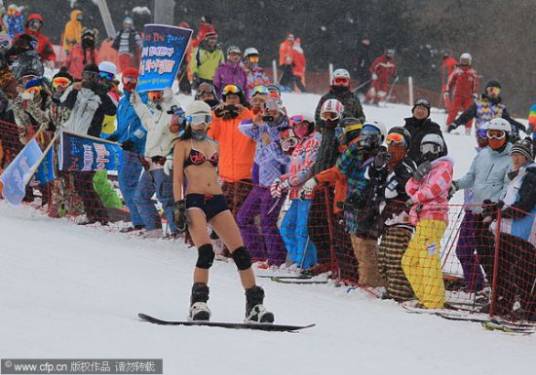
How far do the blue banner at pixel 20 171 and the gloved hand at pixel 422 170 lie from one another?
5.40 m

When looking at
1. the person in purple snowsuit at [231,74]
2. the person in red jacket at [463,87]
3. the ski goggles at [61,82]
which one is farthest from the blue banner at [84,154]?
the person in red jacket at [463,87]

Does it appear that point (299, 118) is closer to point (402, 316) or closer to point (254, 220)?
point (254, 220)

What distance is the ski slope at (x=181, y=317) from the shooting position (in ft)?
25.0

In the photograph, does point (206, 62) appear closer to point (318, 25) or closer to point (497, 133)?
point (497, 133)

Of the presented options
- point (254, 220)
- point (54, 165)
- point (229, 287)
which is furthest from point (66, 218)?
point (229, 287)

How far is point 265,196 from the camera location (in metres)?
12.7

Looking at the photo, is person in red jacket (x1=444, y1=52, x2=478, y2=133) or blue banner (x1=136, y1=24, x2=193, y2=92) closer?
blue banner (x1=136, y1=24, x2=193, y2=92)

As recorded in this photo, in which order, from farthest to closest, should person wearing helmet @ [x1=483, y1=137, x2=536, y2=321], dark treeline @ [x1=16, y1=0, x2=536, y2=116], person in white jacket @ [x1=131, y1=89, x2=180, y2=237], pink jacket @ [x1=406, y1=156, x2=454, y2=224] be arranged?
dark treeline @ [x1=16, y1=0, x2=536, y2=116], person in white jacket @ [x1=131, y1=89, x2=180, y2=237], pink jacket @ [x1=406, y1=156, x2=454, y2=224], person wearing helmet @ [x1=483, y1=137, x2=536, y2=321]

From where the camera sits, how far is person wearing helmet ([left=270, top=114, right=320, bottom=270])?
1223 cm

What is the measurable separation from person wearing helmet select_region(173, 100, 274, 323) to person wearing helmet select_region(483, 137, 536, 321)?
8.30 ft

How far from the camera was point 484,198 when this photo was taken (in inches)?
444

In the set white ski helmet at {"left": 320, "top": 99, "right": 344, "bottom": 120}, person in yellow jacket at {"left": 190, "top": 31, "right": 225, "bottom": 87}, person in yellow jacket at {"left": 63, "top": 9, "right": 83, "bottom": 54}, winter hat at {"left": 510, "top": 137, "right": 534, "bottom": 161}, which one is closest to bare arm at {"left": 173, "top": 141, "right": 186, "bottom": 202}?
white ski helmet at {"left": 320, "top": 99, "right": 344, "bottom": 120}

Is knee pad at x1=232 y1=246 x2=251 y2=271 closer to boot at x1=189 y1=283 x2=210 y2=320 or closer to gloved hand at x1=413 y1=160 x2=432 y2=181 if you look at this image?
boot at x1=189 y1=283 x2=210 y2=320

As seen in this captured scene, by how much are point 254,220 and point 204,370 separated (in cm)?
579
